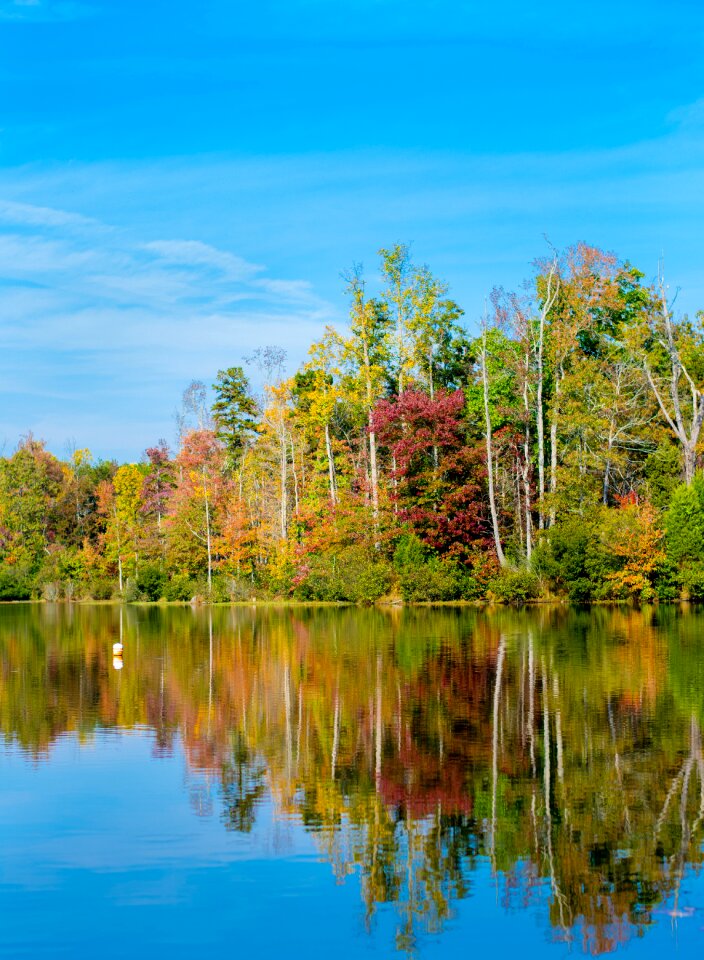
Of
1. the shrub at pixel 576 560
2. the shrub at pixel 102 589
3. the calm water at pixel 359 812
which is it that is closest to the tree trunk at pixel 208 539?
the shrub at pixel 102 589

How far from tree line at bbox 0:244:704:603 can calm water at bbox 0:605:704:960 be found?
2041 centimetres

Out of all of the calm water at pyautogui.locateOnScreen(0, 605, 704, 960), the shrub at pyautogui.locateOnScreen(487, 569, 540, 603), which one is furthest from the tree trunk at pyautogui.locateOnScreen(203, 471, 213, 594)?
the calm water at pyautogui.locateOnScreen(0, 605, 704, 960)

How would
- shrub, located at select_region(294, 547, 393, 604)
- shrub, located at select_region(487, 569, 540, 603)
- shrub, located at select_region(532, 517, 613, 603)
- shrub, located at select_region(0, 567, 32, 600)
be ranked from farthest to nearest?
shrub, located at select_region(0, 567, 32, 600)
shrub, located at select_region(294, 547, 393, 604)
shrub, located at select_region(487, 569, 540, 603)
shrub, located at select_region(532, 517, 613, 603)

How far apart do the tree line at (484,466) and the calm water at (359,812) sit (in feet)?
67.0

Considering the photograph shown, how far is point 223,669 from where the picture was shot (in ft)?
71.1

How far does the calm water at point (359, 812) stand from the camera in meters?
6.85

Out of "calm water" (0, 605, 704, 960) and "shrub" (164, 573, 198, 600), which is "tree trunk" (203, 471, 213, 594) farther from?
"calm water" (0, 605, 704, 960)

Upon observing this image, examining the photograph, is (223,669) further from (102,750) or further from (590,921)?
(590,921)

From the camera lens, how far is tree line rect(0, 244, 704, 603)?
1593 inches

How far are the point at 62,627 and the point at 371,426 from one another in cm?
1489

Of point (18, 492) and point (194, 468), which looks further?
point (18, 492)

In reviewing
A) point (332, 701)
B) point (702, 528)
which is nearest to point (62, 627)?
point (702, 528)

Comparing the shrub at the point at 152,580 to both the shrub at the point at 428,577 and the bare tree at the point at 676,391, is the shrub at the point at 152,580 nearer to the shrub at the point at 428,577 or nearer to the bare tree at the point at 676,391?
the shrub at the point at 428,577

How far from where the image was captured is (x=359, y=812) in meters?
9.46
